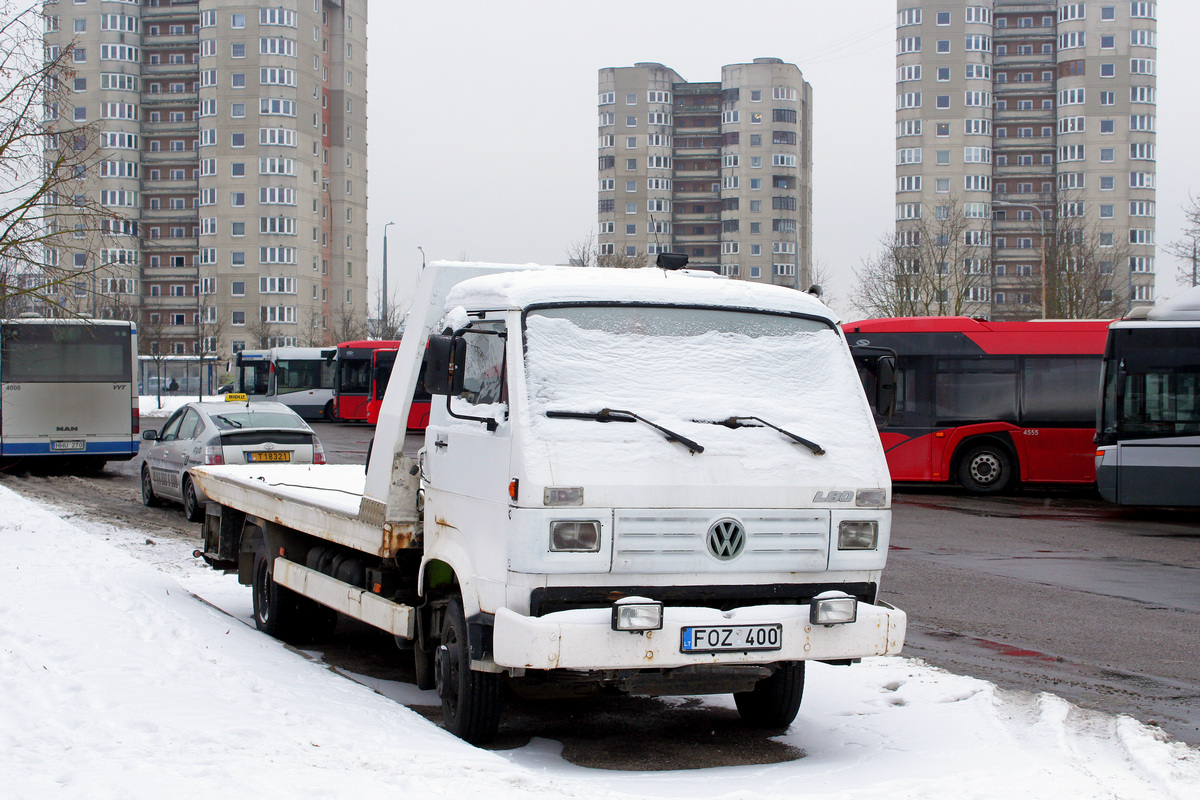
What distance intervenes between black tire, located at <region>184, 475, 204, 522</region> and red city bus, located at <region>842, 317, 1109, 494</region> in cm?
1148

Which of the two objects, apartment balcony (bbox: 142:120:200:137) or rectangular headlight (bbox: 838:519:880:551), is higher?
apartment balcony (bbox: 142:120:200:137)

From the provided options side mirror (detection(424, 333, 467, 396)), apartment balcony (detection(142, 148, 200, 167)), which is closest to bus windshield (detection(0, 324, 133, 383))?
side mirror (detection(424, 333, 467, 396))

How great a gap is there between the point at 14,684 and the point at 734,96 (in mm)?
128771

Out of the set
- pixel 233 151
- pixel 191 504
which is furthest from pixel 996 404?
pixel 233 151

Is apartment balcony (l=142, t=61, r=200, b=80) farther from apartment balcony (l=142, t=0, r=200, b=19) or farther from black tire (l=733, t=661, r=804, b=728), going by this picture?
black tire (l=733, t=661, r=804, b=728)

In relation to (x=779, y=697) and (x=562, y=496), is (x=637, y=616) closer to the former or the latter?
(x=562, y=496)

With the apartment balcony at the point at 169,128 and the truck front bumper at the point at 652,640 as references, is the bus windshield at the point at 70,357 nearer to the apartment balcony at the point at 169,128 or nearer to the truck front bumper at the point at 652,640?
the truck front bumper at the point at 652,640

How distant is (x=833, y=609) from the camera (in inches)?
228

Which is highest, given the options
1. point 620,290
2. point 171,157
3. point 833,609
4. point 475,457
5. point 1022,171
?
point 171,157

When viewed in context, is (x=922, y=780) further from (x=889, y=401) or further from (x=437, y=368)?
(x=437, y=368)

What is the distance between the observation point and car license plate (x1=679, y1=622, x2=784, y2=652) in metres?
5.53

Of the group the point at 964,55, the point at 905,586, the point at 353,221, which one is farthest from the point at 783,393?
the point at 353,221

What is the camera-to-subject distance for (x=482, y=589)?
5734 mm

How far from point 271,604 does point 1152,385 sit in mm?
13940
